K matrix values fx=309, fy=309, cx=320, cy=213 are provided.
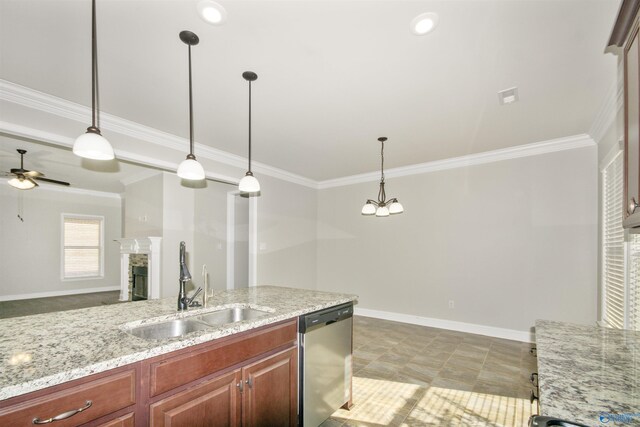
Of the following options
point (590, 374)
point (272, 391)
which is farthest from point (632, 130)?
point (272, 391)

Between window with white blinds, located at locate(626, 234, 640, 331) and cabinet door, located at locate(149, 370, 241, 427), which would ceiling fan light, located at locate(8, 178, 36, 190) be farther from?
window with white blinds, located at locate(626, 234, 640, 331)

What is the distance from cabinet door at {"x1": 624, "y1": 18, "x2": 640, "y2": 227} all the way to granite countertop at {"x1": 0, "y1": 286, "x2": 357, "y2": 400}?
181 centimetres

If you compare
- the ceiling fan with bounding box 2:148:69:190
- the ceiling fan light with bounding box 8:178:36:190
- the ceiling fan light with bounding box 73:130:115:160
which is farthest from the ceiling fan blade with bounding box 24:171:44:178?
the ceiling fan light with bounding box 73:130:115:160

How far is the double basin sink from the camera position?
1852 mm

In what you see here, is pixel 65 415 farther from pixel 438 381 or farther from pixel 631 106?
pixel 438 381

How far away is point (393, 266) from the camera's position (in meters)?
5.52

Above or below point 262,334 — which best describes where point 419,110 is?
above

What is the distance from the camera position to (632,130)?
1.41 metres

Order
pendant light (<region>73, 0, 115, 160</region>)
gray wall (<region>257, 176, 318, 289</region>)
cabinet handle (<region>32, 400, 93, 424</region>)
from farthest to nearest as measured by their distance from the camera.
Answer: gray wall (<region>257, 176, 318, 289</region>) → pendant light (<region>73, 0, 115, 160</region>) → cabinet handle (<region>32, 400, 93, 424</region>)

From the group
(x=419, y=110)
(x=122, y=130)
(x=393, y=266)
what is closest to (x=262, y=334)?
(x=419, y=110)

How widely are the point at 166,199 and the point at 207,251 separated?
1.34 m

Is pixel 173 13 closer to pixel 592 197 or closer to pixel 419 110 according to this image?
pixel 419 110

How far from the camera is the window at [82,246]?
777cm

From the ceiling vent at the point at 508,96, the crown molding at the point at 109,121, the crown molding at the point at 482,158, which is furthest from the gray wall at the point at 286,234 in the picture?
the ceiling vent at the point at 508,96
